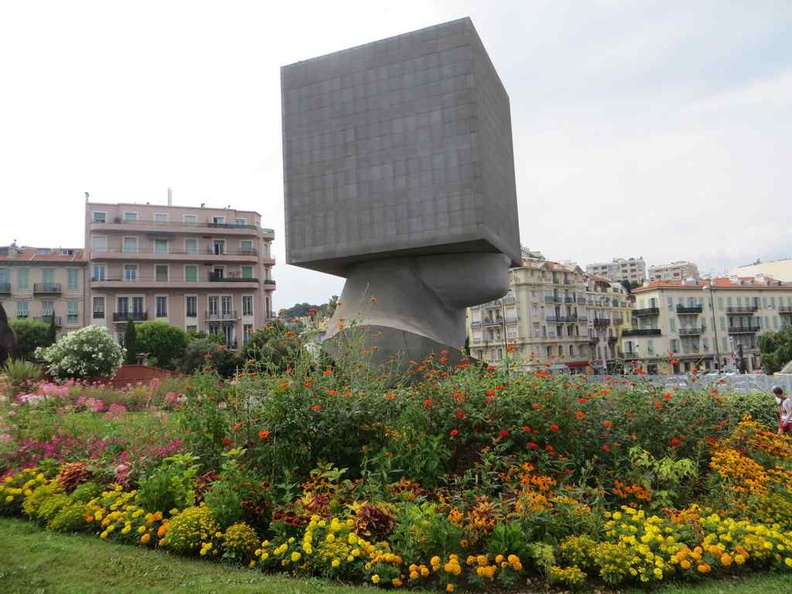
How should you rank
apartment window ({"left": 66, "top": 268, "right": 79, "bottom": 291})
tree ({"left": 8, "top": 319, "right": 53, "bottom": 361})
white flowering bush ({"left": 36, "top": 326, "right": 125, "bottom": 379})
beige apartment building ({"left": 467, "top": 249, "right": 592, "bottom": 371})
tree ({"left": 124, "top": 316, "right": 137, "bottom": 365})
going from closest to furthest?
1. white flowering bush ({"left": 36, "top": 326, "right": 125, "bottom": 379})
2. tree ({"left": 124, "top": 316, "right": 137, "bottom": 365})
3. tree ({"left": 8, "top": 319, "right": 53, "bottom": 361})
4. apartment window ({"left": 66, "top": 268, "right": 79, "bottom": 291})
5. beige apartment building ({"left": 467, "top": 249, "right": 592, "bottom": 371})

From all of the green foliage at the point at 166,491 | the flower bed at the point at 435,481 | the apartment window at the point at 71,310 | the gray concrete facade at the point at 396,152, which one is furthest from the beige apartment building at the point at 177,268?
the green foliage at the point at 166,491

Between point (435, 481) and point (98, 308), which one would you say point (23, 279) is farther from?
point (435, 481)

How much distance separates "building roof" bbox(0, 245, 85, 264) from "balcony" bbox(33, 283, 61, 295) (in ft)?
6.24

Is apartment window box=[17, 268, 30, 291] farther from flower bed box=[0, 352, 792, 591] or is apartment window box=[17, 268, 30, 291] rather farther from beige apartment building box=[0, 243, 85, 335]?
flower bed box=[0, 352, 792, 591]

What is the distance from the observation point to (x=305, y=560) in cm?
501

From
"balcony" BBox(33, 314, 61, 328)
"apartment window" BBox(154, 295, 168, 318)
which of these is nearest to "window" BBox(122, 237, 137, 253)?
"apartment window" BBox(154, 295, 168, 318)

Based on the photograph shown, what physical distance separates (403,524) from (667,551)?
2.32 m

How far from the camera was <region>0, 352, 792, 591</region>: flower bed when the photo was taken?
4977mm

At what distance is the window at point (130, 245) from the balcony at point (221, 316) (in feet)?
25.9

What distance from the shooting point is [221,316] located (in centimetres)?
4912

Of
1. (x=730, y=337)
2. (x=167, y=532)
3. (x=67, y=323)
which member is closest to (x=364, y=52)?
(x=167, y=532)

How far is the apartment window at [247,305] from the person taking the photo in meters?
50.0

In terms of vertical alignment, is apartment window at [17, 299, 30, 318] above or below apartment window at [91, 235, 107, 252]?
below

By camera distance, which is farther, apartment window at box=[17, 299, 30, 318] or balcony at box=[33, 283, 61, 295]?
balcony at box=[33, 283, 61, 295]
